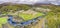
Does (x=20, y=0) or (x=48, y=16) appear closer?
(x=48, y=16)

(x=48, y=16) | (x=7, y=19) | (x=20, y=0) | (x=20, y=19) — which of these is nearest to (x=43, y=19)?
(x=48, y=16)

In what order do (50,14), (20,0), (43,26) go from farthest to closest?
(20,0)
(50,14)
(43,26)

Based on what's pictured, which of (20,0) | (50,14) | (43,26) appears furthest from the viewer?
(20,0)

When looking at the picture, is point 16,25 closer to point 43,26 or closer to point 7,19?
point 7,19

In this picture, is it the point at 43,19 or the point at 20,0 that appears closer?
the point at 43,19

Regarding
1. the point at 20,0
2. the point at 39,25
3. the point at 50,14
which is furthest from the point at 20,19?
the point at 20,0

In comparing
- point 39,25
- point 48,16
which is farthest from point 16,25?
point 48,16

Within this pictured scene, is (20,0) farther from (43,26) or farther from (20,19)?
(43,26)

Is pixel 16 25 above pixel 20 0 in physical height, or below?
below
